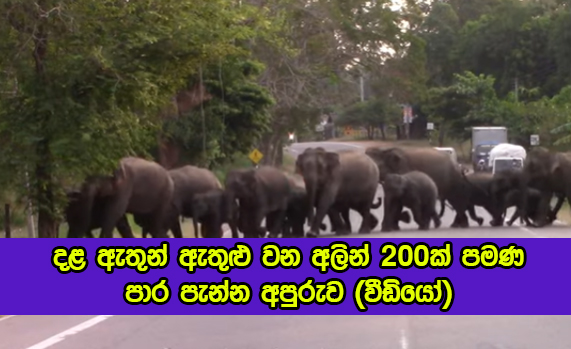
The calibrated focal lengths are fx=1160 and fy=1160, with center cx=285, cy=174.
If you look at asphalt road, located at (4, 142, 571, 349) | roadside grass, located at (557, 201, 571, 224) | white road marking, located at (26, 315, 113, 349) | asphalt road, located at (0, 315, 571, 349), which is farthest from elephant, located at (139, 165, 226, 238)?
asphalt road, located at (0, 315, 571, 349)

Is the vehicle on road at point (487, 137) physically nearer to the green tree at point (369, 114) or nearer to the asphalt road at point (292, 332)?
the green tree at point (369, 114)

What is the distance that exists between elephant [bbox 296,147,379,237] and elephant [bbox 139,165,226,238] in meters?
2.12

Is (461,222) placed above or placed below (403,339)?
below

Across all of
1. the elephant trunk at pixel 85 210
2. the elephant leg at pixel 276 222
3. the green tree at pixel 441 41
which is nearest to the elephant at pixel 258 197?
the elephant leg at pixel 276 222

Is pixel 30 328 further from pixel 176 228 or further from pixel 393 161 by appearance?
pixel 393 161

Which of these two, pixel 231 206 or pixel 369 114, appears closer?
pixel 231 206

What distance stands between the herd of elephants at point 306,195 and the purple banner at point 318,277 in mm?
6132

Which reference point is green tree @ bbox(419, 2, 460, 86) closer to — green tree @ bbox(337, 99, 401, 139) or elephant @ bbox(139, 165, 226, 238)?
green tree @ bbox(337, 99, 401, 139)

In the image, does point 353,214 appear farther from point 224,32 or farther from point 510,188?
point 224,32

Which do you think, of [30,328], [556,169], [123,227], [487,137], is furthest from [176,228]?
[487,137]

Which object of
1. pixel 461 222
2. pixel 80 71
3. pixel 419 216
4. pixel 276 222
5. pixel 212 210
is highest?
pixel 80 71

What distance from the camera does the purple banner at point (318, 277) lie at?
43.9 feet

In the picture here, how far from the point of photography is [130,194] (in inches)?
879

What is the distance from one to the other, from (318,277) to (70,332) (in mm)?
2929
